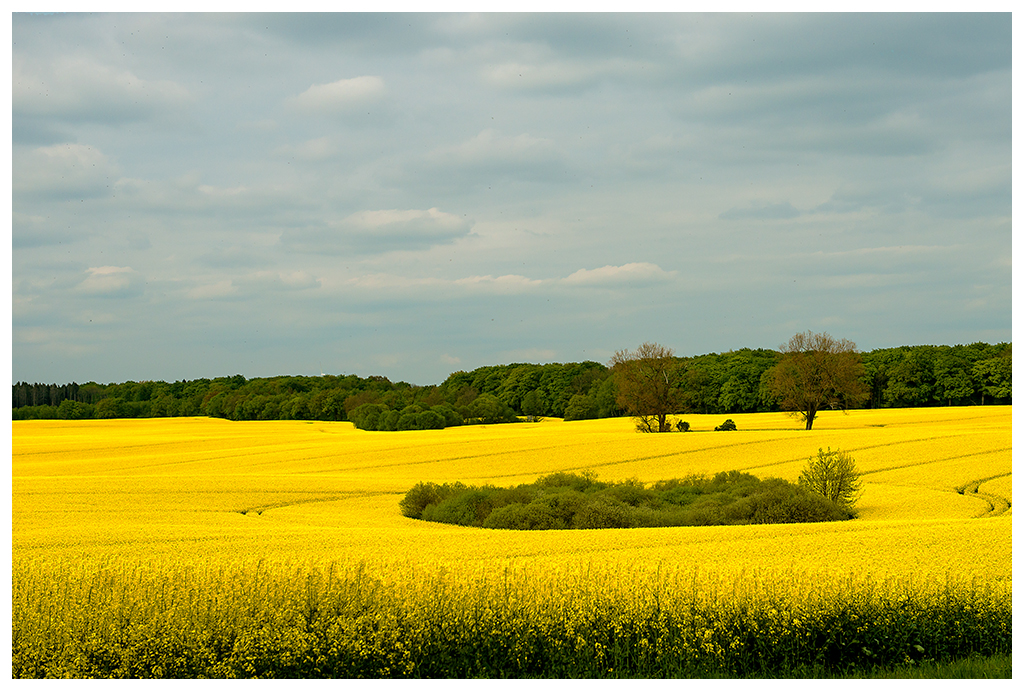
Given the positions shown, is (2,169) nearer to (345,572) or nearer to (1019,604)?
(345,572)

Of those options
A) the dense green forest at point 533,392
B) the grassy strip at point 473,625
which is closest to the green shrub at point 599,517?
the grassy strip at point 473,625

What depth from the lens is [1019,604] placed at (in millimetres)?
8469

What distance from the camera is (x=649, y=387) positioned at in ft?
160

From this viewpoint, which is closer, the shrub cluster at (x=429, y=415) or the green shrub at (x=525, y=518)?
the green shrub at (x=525, y=518)

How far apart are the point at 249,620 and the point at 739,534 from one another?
25.6ft

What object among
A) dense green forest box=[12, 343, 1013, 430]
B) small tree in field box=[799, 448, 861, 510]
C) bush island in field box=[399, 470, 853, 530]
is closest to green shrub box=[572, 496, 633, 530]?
bush island in field box=[399, 470, 853, 530]

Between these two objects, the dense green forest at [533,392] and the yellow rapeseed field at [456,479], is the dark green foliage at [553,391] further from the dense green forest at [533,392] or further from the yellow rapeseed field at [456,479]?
the yellow rapeseed field at [456,479]

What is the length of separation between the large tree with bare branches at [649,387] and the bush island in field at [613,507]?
28428 mm

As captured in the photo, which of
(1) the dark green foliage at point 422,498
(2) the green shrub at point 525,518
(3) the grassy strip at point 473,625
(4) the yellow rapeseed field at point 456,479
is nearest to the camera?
(3) the grassy strip at point 473,625

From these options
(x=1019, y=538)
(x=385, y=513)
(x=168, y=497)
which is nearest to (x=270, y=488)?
(x=168, y=497)

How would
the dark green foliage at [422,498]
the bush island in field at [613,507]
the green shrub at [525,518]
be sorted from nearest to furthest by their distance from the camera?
the green shrub at [525,518] < the bush island in field at [613,507] < the dark green foliage at [422,498]

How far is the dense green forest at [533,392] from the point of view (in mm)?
61594

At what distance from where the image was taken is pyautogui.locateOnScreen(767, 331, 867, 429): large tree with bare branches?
48.7m

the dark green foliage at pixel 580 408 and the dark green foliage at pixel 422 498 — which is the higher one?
the dark green foliage at pixel 580 408
